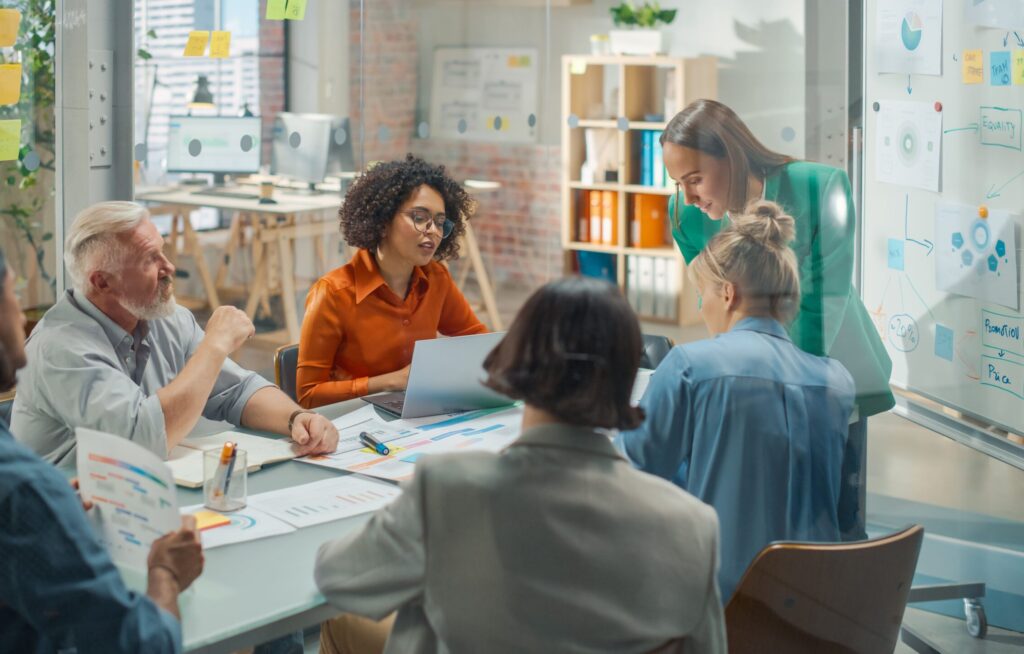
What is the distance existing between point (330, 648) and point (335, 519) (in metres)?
0.46

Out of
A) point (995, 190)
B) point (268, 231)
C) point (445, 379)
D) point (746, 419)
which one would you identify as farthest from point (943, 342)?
point (268, 231)

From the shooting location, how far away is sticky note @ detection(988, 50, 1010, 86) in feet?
9.45

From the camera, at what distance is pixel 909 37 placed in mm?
3008

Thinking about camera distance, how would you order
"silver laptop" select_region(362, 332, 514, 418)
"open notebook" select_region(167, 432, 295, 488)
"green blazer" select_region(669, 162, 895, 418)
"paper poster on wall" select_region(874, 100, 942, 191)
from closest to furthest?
1. "open notebook" select_region(167, 432, 295, 488)
2. "silver laptop" select_region(362, 332, 514, 418)
3. "green blazer" select_region(669, 162, 895, 418)
4. "paper poster on wall" select_region(874, 100, 942, 191)

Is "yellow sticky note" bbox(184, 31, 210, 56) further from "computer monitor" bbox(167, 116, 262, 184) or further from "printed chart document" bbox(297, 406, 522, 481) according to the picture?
"printed chart document" bbox(297, 406, 522, 481)

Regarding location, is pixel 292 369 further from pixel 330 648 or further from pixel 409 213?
pixel 330 648

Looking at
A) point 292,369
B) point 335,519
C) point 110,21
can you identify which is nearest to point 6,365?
point 335,519

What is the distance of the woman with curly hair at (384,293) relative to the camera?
2.94 metres

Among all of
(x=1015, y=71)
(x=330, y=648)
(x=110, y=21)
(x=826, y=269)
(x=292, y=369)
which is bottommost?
(x=330, y=648)

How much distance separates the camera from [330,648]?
2316 millimetres

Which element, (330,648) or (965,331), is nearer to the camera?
(330,648)

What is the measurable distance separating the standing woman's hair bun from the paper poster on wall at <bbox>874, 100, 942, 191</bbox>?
51 centimetres

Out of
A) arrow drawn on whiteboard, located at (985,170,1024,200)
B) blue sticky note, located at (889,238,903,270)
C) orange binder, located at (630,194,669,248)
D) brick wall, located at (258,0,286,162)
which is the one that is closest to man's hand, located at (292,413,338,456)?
blue sticky note, located at (889,238,903,270)

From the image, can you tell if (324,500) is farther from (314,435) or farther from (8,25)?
(8,25)
